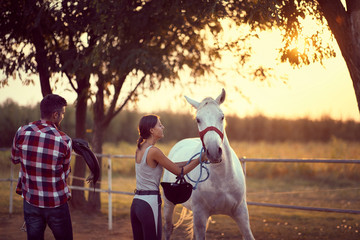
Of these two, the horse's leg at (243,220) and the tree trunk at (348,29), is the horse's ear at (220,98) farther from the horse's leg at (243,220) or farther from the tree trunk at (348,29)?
the tree trunk at (348,29)

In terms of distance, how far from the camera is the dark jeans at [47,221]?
2584 mm

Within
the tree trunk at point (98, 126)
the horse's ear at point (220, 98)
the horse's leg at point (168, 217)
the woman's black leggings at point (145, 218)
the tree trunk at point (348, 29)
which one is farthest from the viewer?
the tree trunk at point (98, 126)

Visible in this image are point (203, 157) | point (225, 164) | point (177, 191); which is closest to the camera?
point (177, 191)

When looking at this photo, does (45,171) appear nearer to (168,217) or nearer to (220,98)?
(220,98)

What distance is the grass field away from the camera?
278 inches

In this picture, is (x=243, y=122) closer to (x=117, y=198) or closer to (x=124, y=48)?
(x=117, y=198)

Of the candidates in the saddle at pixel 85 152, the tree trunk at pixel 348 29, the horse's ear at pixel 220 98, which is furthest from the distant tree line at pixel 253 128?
the saddle at pixel 85 152

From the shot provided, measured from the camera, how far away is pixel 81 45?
26.2 ft

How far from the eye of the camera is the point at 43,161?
2551mm

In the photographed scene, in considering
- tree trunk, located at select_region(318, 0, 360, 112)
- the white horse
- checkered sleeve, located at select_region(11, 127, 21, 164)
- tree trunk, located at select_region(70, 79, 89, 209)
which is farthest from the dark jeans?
tree trunk, located at select_region(70, 79, 89, 209)

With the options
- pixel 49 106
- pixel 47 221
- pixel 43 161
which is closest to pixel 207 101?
pixel 49 106

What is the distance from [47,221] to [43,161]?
0.43 m

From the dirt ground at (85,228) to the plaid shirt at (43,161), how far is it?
4060mm

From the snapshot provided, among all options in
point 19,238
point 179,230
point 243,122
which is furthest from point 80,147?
point 243,122
